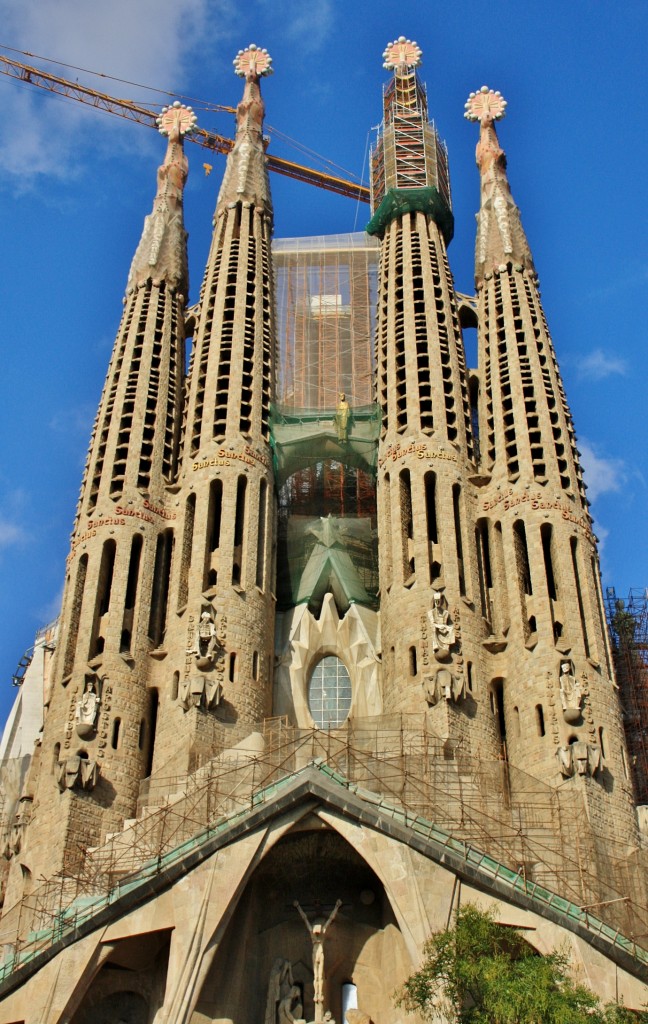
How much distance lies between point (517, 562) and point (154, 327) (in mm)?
14781

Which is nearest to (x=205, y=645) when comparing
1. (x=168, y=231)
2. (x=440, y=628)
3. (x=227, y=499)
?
(x=227, y=499)

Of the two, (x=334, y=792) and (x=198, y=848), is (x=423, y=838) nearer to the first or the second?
(x=334, y=792)

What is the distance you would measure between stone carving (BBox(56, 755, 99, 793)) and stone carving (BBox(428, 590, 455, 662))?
9247 millimetres

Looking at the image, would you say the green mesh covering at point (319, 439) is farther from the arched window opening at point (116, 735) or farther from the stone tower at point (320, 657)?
the arched window opening at point (116, 735)

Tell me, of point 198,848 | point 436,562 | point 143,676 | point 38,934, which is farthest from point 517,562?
point 38,934

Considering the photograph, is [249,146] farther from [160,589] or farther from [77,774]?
[77,774]

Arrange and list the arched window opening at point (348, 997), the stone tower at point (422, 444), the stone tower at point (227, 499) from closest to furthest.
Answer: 1. the arched window opening at point (348, 997)
2. the stone tower at point (227, 499)
3. the stone tower at point (422, 444)

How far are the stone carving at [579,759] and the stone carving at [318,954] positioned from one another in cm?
673

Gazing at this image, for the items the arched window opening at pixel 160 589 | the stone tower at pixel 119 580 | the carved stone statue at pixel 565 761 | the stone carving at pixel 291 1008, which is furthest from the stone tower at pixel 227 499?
the carved stone statue at pixel 565 761

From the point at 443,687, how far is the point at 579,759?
12.6 feet

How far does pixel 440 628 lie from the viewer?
3406 centimetres

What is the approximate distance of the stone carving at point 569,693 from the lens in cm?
3209

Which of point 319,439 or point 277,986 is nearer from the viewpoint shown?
point 277,986

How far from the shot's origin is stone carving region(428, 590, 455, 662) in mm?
33750
